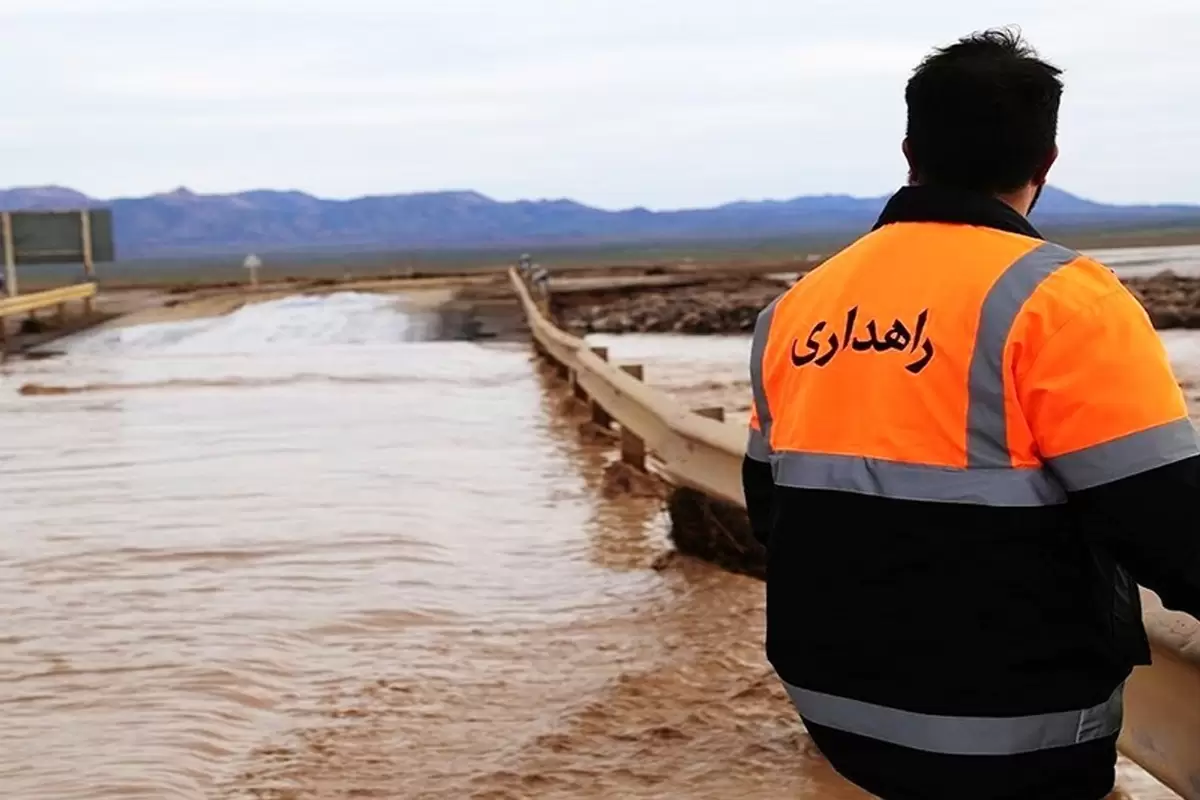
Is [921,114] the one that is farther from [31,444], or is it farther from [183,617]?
[31,444]

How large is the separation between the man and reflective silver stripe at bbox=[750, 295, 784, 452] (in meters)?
0.16

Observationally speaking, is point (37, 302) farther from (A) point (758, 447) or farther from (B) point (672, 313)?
(A) point (758, 447)

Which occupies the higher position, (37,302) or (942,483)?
(942,483)

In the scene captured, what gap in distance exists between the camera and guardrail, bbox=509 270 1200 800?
301cm

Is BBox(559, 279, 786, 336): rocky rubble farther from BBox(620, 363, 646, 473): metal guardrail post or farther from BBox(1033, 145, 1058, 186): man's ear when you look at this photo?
BBox(1033, 145, 1058, 186): man's ear

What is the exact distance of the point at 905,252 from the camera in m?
2.61

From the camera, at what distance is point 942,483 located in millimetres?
2449

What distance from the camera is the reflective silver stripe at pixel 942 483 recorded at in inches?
95.7

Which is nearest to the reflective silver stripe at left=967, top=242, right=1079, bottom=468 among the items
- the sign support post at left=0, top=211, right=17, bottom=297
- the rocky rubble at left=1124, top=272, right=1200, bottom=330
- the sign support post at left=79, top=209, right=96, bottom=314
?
the rocky rubble at left=1124, top=272, right=1200, bottom=330

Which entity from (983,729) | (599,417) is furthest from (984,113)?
(599,417)

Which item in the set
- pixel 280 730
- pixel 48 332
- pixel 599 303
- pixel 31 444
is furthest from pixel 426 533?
pixel 599 303

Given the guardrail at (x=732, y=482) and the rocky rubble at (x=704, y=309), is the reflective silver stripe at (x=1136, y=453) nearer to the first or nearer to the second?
the guardrail at (x=732, y=482)

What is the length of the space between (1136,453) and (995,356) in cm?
24

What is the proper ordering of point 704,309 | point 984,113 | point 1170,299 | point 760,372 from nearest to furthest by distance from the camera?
point 984,113 → point 760,372 → point 704,309 → point 1170,299
